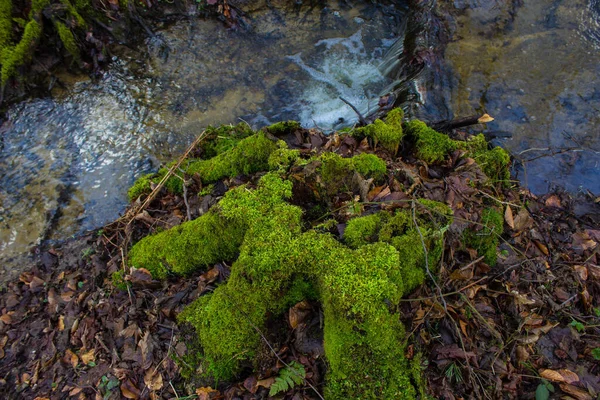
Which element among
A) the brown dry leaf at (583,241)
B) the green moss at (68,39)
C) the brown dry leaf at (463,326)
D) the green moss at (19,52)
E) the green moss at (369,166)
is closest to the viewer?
the brown dry leaf at (463,326)

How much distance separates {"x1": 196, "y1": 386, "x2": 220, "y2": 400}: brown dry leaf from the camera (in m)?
2.90

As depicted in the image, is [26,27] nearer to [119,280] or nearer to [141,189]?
[141,189]

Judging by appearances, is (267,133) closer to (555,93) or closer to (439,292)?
(439,292)

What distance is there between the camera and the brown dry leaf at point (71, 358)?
3529mm

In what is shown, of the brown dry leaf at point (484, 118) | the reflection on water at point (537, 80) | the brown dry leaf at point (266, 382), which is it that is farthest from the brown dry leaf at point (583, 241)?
the brown dry leaf at point (266, 382)

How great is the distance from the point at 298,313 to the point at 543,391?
6.38ft

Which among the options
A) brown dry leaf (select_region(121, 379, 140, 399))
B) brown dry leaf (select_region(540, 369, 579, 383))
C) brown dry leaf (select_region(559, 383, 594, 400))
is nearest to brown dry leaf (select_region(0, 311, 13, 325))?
brown dry leaf (select_region(121, 379, 140, 399))

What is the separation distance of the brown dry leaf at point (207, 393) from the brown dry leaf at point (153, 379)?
0.38 meters

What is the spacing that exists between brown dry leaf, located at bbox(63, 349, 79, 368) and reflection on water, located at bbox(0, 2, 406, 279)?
7.44 ft

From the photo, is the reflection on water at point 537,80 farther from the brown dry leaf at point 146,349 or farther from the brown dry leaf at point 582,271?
the brown dry leaf at point 146,349

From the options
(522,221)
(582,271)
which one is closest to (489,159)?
(522,221)

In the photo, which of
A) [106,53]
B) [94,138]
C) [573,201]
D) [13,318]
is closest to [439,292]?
[573,201]

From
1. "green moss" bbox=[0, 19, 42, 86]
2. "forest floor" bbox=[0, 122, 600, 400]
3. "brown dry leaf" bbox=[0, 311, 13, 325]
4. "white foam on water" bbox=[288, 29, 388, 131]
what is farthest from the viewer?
"white foam on water" bbox=[288, 29, 388, 131]

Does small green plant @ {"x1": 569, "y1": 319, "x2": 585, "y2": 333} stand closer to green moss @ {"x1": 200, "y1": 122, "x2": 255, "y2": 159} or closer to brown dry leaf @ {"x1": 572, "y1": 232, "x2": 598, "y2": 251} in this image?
brown dry leaf @ {"x1": 572, "y1": 232, "x2": 598, "y2": 251}
